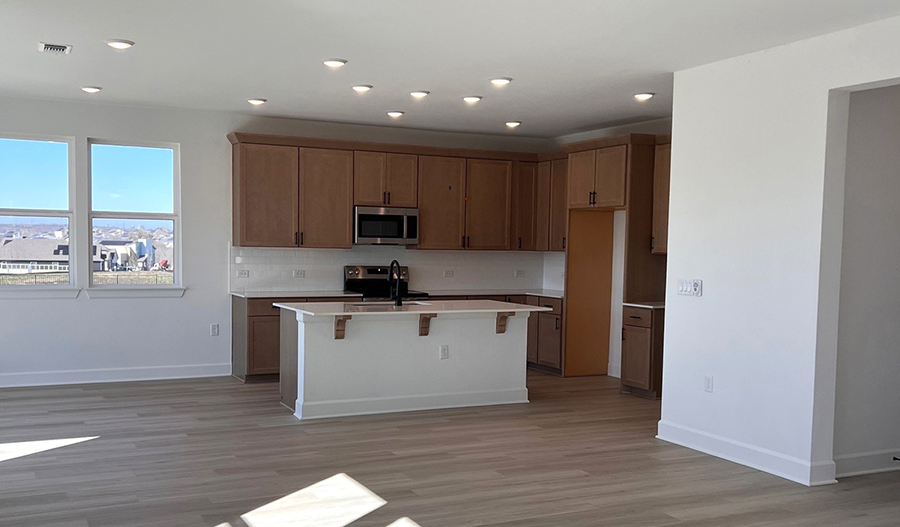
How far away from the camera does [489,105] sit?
274 inches

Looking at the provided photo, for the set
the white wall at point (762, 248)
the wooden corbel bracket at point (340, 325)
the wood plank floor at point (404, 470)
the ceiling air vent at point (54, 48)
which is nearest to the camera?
the wood plank floor at point (404, 470)

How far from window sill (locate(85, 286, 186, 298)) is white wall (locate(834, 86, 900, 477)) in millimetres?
5706

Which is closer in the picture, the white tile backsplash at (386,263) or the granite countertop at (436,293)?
the granite countertop at (436,293)

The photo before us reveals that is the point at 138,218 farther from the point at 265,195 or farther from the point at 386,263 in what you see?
the point at 386,263

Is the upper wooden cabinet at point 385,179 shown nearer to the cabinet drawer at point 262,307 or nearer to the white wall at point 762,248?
the cabinet drawer at point 262,307

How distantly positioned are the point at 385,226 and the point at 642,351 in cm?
283

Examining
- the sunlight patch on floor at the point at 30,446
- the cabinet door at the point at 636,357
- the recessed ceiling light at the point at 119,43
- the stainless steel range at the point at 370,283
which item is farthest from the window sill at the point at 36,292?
the cabinet door at the point at 636,357

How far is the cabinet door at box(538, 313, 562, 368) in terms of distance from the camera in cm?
806

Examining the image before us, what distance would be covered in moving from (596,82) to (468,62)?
1.10 m

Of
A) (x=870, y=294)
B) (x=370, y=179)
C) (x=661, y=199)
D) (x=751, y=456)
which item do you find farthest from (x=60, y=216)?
(x=870, y=294)

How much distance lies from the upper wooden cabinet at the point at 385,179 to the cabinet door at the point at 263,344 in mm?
1522

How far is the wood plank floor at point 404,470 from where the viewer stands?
12.7ft

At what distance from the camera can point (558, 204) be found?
8.52 metres

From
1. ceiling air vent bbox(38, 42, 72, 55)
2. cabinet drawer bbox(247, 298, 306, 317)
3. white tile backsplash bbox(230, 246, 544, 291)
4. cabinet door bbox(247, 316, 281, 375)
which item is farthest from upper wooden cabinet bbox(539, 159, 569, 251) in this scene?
ceiling air vent bbox(38, 42, 72, 55)
